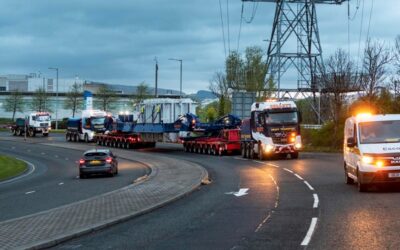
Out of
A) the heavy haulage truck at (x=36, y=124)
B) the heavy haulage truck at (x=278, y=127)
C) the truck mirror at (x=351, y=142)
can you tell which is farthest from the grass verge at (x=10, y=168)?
the heavy haulage truck at (x=36, y=124)

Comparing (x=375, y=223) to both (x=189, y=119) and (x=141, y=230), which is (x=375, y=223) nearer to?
(x=141, y=230)

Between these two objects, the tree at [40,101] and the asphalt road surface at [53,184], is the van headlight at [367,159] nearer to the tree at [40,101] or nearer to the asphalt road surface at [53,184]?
the asphalt road surface at [53,184]

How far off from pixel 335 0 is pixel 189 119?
20074 millimetres

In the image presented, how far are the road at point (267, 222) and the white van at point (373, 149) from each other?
1.75 ft

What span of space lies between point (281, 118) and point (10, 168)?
734 inches

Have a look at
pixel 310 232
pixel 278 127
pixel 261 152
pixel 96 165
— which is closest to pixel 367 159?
pixel 310 232

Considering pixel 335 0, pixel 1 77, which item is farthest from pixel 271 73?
pixel 1 77

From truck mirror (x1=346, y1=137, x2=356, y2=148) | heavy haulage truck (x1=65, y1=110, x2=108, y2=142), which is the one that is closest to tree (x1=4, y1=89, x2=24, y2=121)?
heavy haulage truck (x1=65, y1=110, x2=108, y2=142)

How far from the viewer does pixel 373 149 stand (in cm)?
1856

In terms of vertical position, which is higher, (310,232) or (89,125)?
(89,125)

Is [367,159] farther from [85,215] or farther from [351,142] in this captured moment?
[85,215]

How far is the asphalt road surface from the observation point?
1985 cm

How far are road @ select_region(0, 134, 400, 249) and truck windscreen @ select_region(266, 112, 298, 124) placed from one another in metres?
17.5

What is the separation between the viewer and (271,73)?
210ft
